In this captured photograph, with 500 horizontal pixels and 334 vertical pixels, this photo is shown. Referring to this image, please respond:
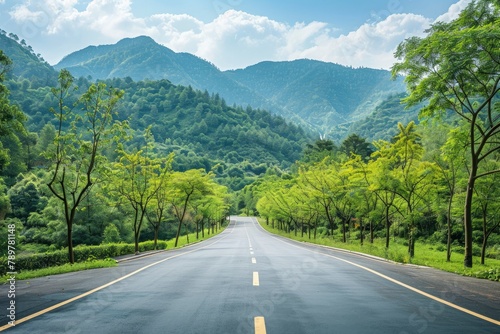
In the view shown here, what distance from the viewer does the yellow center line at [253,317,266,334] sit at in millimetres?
5449

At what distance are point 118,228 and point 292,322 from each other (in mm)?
54548

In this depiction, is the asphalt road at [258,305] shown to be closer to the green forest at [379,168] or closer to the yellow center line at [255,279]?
the yellow center line at [255,279]

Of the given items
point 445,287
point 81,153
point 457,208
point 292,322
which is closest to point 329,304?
point 292,322

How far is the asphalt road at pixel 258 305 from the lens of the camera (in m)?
5.80

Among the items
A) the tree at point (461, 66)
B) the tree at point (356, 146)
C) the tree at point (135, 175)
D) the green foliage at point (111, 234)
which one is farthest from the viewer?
the tree at point (356, 146)

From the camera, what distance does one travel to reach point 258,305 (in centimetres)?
732

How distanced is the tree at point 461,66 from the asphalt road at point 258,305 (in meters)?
7.52

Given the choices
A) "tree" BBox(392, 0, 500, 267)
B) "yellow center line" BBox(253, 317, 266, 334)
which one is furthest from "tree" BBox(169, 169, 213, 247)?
"yellow center line" BBox(253, 317, 266, 334)

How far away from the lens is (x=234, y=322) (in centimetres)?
601

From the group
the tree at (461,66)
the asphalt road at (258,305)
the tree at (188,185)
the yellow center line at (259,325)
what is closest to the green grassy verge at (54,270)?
the asphalt road at (258,305)

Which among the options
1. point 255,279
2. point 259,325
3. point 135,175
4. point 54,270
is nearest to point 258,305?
point 259,325

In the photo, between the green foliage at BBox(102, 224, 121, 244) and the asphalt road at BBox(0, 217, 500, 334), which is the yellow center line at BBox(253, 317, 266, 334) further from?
the green foliage at BBox(102, 224, 121, 244)

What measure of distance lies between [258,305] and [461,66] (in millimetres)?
11945

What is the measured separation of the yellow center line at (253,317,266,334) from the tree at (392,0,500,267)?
11.6 m
